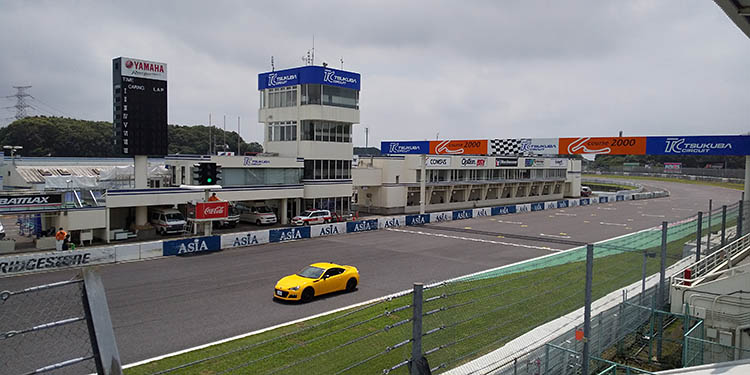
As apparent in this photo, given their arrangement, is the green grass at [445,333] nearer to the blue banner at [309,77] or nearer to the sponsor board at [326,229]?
the sponsor board at [326,229]

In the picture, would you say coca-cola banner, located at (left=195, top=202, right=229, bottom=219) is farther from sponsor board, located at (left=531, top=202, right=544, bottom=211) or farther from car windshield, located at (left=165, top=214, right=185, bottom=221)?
sponsor board, located at (left=531, top=202, right=544, bottom=211)

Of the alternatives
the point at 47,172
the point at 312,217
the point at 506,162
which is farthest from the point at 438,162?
the point at 47,172

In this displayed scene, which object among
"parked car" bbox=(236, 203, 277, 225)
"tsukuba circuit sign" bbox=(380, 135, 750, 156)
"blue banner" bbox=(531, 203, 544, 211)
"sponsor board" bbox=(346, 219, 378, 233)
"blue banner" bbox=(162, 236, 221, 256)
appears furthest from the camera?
"blue banner" bbox=(531, 203, 544, 211)

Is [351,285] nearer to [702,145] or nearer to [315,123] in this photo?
[702,145]

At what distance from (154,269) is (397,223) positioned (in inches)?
811

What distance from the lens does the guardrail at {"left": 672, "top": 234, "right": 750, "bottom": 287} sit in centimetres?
1366

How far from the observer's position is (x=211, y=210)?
3127 centimetres

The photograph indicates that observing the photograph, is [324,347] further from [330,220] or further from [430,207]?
[430,207]

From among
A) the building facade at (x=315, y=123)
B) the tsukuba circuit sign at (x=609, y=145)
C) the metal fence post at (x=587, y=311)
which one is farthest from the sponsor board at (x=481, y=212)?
the metal fence post at (x=587, y=311)

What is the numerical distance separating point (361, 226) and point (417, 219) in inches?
255

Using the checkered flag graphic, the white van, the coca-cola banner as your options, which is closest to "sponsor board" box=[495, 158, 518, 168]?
the checkered flag graphic

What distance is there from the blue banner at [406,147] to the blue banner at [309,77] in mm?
5995

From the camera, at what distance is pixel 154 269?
76.9 ft

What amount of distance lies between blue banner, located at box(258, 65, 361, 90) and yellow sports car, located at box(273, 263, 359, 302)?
80.1ft
